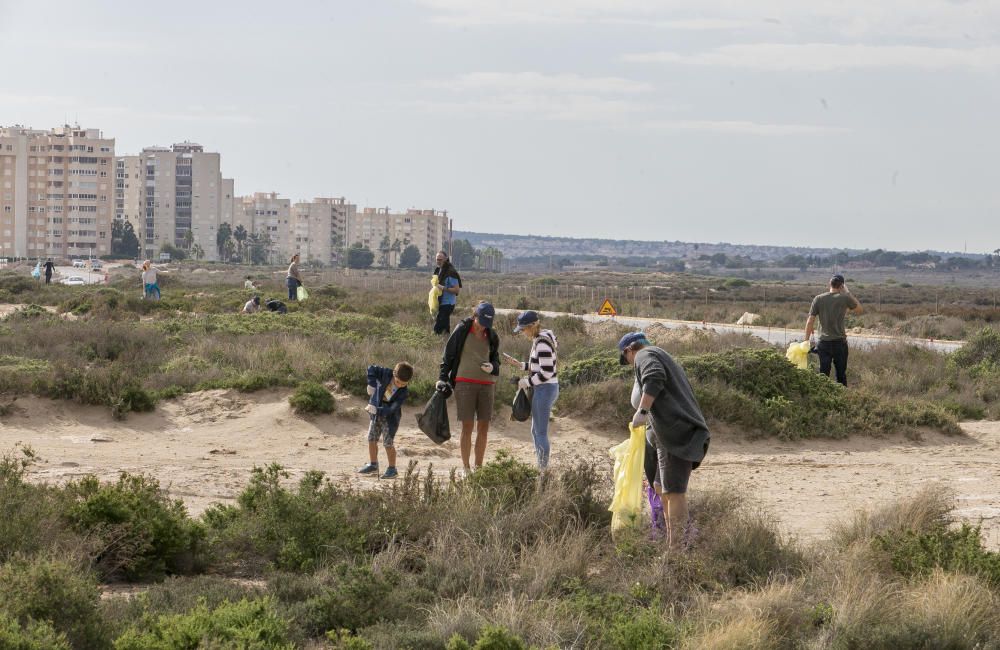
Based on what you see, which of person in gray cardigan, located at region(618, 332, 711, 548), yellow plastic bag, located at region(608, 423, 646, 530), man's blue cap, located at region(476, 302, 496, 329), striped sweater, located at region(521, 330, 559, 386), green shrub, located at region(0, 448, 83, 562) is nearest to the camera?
green shrub, located at region(0, 448, 83, 562)

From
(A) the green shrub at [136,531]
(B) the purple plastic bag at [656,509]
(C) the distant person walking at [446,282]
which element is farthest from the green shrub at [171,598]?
(C) the distant person walking at [446,282]

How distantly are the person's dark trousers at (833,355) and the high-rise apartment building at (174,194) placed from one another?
7075 inches

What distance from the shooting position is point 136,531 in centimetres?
841

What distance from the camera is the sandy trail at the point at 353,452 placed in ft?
39.6

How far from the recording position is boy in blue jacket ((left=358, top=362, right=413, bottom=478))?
12.5 meters

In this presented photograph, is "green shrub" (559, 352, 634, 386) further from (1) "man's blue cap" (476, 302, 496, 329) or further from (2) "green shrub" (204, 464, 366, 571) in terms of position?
(2) "green shrub" (204, 464, 366, 571)

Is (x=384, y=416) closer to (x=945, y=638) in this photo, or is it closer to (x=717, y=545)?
(x=717, y=545)

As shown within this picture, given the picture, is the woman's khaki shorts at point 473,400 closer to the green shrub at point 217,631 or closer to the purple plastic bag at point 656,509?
the purple plastic bag at point 656,509

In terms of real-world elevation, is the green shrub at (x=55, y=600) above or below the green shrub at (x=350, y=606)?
above

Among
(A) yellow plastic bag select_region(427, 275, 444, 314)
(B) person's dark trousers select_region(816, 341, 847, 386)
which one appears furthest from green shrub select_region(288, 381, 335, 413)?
(B) person's dark trousers select_region(816, 341, 847, 386)

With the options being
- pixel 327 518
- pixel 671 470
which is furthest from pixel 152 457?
pixel 671 470

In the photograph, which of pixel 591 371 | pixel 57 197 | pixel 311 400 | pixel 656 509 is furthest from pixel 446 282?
pixel 57 197

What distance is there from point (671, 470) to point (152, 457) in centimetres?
690

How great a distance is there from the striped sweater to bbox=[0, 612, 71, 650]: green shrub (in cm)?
624
